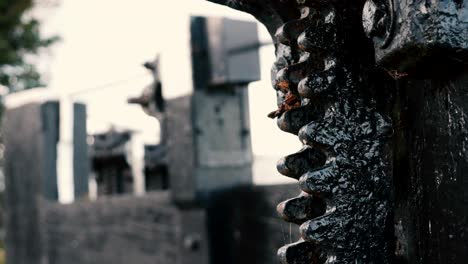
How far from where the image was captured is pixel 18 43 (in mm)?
13945

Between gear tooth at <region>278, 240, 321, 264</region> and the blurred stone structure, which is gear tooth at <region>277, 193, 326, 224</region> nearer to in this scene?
gear tooth at <region>278, 240, 321, 264</region>

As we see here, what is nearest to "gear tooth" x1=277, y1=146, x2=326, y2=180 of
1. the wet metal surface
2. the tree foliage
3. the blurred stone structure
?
the wet metal surface

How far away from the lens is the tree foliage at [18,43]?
43.7 feet

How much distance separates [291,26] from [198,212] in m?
4.48

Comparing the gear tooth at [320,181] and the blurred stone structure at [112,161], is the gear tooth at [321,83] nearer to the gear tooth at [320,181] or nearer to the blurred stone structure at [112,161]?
the gear tooth at [320,181]

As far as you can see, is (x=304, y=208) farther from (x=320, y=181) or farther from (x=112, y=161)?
(x=112, y=161)

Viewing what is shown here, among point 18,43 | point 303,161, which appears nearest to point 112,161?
point 18,43

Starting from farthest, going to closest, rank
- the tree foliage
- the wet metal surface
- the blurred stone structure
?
the tree foliage, the blurred stone structure, the wet metal surface

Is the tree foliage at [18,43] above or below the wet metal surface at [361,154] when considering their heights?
above

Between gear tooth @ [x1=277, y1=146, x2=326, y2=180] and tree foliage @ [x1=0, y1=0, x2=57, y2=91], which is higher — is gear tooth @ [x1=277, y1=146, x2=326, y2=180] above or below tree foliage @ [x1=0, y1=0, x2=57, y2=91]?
below

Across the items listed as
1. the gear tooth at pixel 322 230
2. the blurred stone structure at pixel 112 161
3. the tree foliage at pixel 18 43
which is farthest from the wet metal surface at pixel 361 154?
the tree foliage at pixel 18 43

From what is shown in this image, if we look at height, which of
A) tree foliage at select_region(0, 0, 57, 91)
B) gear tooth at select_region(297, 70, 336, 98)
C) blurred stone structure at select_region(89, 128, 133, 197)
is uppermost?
tree foliage at select_region(0, 0, 57, 91)

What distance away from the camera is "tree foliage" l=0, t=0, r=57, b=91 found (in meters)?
13.3

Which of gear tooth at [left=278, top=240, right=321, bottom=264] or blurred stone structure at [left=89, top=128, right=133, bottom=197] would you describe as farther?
blurred stone structure at [left=89, top=128, right=133, bottom=197]
